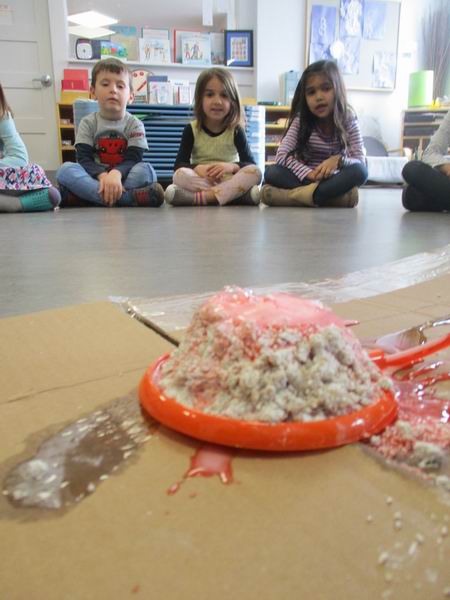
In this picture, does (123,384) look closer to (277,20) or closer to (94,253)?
(94,253)

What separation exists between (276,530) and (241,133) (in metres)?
2.55

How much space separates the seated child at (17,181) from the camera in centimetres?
226

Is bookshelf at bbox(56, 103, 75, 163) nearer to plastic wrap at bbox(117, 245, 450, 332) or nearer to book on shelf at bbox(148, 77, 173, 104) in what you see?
book on shelf at bbox(148, 77, 173, 104)

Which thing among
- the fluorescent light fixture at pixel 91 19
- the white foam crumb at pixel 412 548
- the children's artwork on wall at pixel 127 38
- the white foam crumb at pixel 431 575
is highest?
the fluorescent light fixture at pixel 91 19

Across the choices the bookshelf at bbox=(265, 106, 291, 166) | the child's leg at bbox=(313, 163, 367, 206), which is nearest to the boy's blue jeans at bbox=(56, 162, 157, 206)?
the child's leg at bbox=(313, 163, 367, 206)

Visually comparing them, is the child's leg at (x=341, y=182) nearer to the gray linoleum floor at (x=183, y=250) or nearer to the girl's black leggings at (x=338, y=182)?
the girl's black leggings at (x=338, y=182)

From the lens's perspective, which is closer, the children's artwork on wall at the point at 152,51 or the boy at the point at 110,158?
the boy at the point at 110,158

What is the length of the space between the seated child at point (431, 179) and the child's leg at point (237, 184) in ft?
2.37

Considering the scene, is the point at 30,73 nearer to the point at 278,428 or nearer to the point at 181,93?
the point at 181,93

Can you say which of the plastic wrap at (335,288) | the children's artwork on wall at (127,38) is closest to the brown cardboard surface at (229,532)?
the plastic wrap at (335,288)

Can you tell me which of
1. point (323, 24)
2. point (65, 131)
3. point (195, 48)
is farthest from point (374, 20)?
point (65, 131)

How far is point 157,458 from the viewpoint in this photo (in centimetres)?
34

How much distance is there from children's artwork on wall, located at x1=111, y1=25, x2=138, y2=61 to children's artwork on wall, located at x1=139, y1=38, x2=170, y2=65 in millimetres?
99

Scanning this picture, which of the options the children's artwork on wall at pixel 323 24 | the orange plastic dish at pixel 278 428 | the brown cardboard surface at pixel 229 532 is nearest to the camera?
the brown cardboard surface at pixel 229 532
